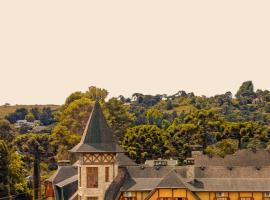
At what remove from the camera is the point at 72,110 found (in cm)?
10081

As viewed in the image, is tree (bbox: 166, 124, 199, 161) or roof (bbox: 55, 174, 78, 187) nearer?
roof (bbox: 55, 174, 78, 187)

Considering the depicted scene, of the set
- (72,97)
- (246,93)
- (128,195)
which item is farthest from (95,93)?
(246,93)

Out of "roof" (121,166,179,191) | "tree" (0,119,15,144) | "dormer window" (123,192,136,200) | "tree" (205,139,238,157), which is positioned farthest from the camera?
"tree" (0,119,15,144)

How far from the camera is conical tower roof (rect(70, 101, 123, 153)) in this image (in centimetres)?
→ 6400

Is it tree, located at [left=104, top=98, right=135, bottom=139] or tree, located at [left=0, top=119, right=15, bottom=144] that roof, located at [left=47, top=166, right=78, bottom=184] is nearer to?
tree, located at [left=104, top=98, right=135, bottom=139]

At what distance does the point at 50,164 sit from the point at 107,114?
1681cm

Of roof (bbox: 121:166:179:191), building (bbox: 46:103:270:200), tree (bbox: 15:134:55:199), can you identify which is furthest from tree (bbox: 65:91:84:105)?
roof (bbox: 121:166:179:191)

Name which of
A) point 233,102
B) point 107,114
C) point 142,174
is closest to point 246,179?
point 142,174

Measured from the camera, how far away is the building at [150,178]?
2402 inches

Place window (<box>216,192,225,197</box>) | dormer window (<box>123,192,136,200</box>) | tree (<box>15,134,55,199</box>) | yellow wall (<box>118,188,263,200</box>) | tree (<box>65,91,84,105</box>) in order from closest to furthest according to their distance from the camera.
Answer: yellow wall (<box>118,188,263,200</box>), window (<box>216,192,225,197</box>), dormer window (<box>123,192,136,200</box>), tree (<box>65,91,84,105</box>), tree (<box>15,134,55,199</box>)

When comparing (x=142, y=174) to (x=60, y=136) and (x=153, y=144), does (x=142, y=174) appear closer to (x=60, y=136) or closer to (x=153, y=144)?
(x=153, y=144)

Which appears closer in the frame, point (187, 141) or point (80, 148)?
point (80, 148)

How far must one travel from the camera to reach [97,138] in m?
64.8

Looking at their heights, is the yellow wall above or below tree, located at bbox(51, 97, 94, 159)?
below
